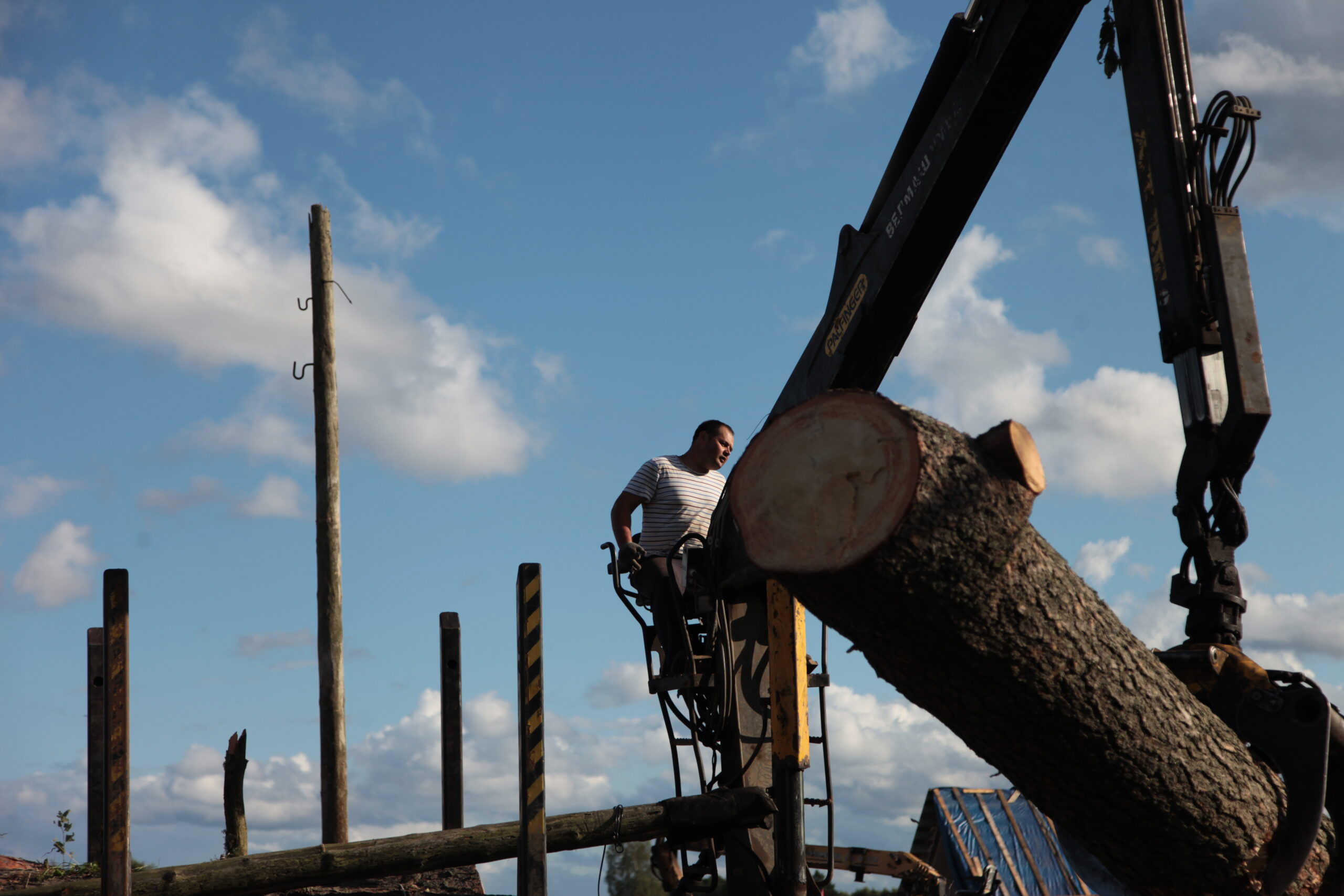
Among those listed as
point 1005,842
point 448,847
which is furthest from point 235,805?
point 1005,842

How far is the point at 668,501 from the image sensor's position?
6.68m

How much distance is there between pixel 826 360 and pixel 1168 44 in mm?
2120

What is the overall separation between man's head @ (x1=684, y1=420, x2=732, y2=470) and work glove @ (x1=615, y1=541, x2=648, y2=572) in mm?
713

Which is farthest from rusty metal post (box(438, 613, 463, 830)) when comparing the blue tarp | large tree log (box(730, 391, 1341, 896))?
the blue tarp

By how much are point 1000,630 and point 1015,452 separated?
19.6 inches

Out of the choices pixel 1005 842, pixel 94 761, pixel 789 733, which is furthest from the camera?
pixel 1005 842

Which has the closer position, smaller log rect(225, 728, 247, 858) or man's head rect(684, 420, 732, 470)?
man's head rect(684, 420, 732, 470)

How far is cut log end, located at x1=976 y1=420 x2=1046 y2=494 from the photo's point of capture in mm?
3266

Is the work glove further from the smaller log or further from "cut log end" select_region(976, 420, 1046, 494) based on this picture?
the smaller log

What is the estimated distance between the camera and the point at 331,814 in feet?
28.6

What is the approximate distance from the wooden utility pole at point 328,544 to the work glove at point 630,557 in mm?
3554

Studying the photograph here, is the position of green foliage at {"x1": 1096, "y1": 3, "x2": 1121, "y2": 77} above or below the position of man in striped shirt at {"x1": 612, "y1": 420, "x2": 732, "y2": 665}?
above

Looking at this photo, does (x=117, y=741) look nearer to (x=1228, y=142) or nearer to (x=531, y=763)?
(x=531, y=763)

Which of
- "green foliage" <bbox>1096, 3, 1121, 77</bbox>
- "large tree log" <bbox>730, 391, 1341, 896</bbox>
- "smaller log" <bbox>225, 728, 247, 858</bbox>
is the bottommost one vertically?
"smaller log" <bbox>225, 728, 247, 858</bbox>
